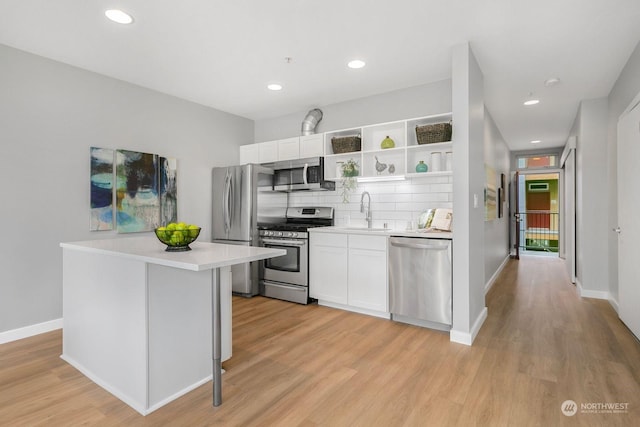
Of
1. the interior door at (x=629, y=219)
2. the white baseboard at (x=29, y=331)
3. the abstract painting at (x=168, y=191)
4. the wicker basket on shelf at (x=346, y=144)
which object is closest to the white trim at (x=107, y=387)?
the white baseboard at (x=29, y=331)

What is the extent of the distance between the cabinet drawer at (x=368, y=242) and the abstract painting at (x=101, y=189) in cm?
269

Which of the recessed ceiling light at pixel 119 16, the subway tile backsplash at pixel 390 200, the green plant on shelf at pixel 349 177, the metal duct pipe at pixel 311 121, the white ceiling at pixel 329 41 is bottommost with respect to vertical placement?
the subway tile backsplash at pixel 390 200

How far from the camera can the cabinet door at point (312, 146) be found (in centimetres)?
441

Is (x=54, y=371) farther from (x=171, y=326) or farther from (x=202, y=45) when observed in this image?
(x=202, y=45)

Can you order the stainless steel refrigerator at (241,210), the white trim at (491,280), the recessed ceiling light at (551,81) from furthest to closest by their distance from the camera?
the white trim at (491,280)
the stainless steel refrigerator at (241,210)
the recessed ceiling light at (551,81)

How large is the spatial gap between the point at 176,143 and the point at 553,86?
4732 mm

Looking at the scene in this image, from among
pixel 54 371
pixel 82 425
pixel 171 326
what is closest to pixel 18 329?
pixel 54 371

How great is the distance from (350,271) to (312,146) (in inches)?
69.9

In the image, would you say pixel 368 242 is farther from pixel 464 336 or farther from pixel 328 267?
pixel 464 336

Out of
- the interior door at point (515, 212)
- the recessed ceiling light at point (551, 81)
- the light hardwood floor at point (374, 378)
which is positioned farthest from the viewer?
the interior door at point (515, 212)

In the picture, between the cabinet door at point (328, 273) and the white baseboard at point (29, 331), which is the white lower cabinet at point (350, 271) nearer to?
the cabinet door at point (328, 273)

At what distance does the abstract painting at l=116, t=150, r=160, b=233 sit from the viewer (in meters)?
3.77

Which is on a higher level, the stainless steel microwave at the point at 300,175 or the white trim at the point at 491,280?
the stainless steel microwave at the point at 300,175

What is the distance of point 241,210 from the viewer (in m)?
4.55
